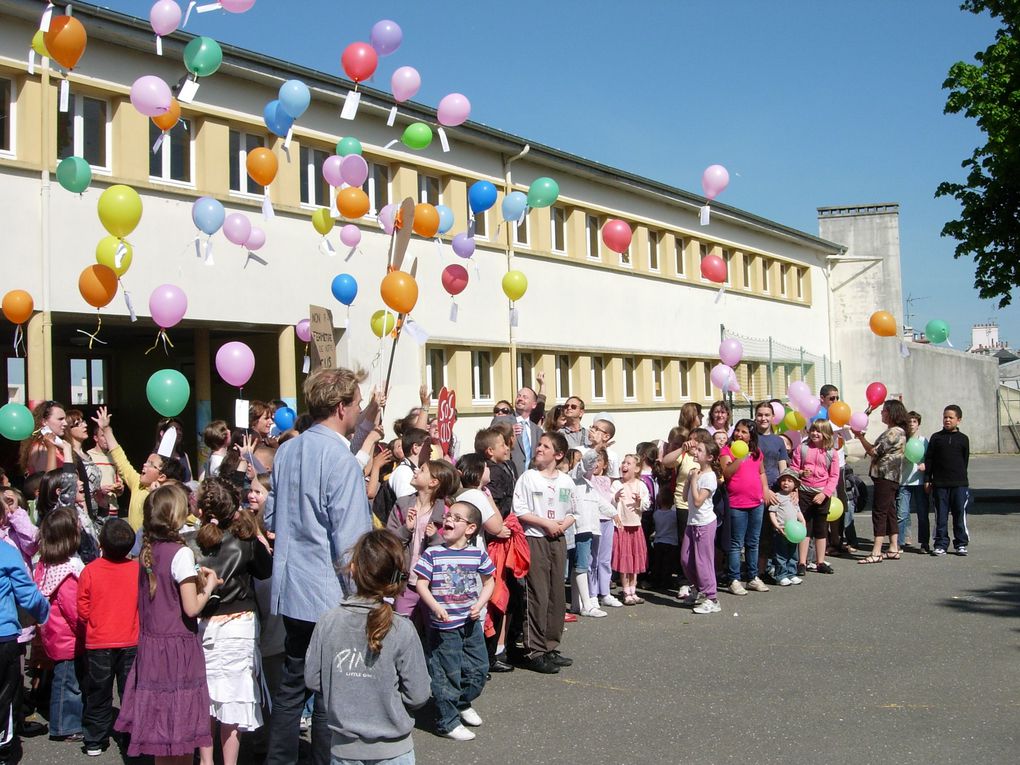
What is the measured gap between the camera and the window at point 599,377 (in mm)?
25922

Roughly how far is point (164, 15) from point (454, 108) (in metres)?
3.37

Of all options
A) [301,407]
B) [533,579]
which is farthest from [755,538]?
[301,407]

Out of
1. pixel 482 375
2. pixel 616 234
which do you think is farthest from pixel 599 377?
pixel 616 234

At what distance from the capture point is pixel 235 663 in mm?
5508

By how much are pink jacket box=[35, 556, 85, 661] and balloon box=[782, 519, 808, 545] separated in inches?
286

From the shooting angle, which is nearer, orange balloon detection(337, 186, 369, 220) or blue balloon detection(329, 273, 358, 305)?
orange balloon detection(337, 186, 369, 220)

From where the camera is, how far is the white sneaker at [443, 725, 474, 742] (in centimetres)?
613

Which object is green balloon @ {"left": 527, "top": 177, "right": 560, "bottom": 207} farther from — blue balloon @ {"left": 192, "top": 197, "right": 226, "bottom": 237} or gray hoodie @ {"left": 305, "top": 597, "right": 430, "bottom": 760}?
gray hoodie @ {"left": 305, "top": 597, "right": 430, "bottom": 760}

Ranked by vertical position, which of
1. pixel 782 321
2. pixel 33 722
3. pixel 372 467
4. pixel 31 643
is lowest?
pixel 33 722

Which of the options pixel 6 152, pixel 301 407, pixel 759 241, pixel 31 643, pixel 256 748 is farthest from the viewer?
pixel 759 241

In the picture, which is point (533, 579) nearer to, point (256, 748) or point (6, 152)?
point (256, 748)

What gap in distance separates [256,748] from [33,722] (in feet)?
6.14

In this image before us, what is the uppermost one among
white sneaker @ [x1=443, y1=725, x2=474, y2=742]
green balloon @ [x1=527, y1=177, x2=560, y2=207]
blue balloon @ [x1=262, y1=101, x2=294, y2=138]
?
blue balloon @ [x1=262, y1=101, x2=294, y2=138]

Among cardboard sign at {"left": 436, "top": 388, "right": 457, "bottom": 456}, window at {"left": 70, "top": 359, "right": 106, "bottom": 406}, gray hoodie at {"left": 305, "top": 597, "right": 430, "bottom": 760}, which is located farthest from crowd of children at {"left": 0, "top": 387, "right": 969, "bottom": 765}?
window at {"left": 70, "top": 359, "right": 106, "bottom": 406}
